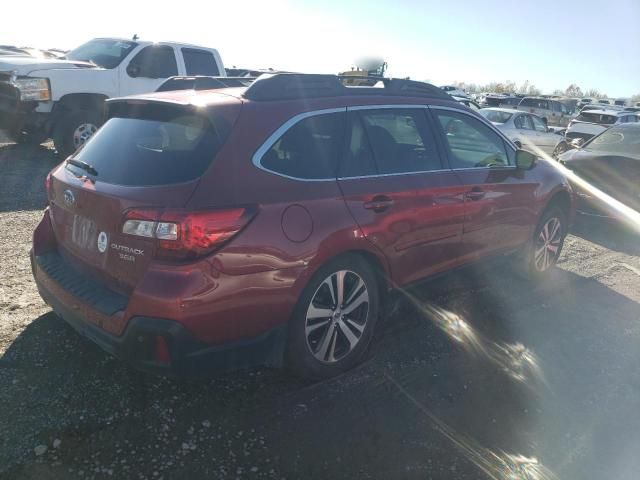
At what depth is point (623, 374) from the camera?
12.3 ft

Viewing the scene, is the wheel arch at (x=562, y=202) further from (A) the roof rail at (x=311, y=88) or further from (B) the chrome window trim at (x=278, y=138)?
(B) the chrome window trim at (x=278, y=138)

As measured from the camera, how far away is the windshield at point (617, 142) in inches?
329

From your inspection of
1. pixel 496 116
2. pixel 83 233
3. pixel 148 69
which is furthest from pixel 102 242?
pixel 496 116

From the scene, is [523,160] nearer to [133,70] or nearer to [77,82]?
[133,70]

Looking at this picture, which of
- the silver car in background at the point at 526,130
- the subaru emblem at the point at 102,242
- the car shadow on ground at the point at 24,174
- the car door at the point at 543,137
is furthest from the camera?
the car door at the point at 543,137

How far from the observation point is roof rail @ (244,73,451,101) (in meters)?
3.10

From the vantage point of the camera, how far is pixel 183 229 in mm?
2504

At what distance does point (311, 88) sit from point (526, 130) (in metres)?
12.8

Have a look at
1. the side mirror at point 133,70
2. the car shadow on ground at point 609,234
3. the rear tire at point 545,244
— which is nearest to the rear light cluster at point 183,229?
the rear tire at point 545,244

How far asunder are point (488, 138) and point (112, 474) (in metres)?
3.79

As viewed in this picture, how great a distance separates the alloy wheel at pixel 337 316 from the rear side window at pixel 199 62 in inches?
310

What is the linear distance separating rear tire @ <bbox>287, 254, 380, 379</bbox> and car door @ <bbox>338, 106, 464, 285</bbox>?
25 centimetres

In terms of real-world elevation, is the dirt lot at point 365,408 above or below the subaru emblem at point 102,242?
below

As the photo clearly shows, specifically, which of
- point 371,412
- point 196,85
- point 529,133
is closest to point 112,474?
point 371,412
